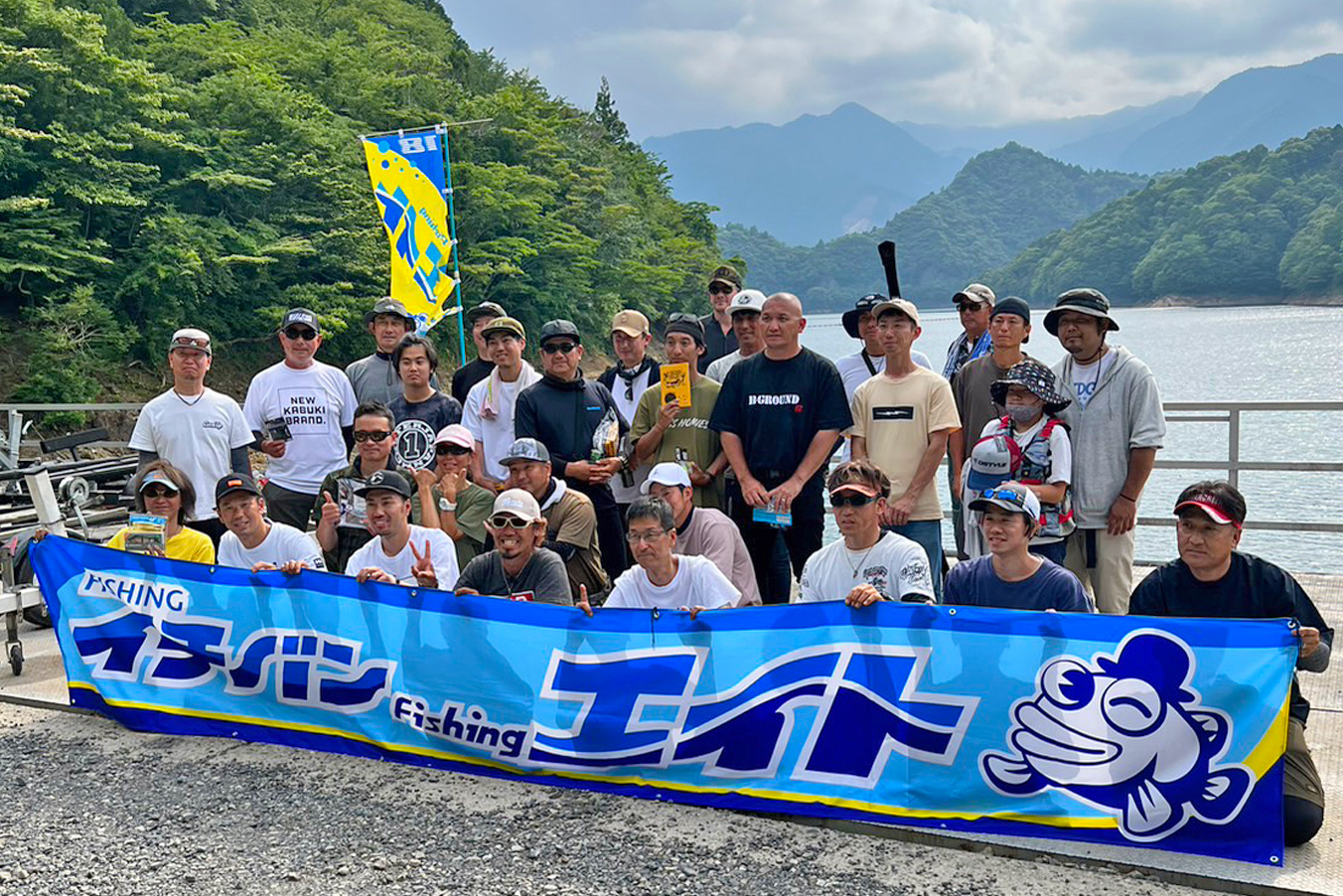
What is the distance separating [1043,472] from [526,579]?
8.09 feet

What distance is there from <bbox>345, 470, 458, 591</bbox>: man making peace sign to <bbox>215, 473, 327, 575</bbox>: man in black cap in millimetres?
317

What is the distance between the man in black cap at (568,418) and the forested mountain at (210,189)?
2309 cm

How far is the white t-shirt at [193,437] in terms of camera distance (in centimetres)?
668

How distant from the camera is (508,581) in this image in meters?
5.36

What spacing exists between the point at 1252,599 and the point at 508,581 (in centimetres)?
308

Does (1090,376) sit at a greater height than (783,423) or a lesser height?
greater

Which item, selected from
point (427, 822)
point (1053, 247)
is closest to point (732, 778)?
point (427, 822)

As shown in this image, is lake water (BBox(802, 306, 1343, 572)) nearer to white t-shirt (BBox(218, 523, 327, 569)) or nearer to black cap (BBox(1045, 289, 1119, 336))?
black cap (BBox(1045, 289, 1119, 336))

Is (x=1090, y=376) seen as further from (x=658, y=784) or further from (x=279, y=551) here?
(x=279, y=551)

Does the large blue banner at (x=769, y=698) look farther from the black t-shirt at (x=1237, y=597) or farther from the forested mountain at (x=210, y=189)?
the forested mountain at (x=210, y=189)

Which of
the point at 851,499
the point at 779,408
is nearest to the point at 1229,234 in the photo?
the point at 779,408

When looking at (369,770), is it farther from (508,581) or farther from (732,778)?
(732,778)

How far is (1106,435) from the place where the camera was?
223 inches

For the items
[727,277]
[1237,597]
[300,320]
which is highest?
[727,277]
